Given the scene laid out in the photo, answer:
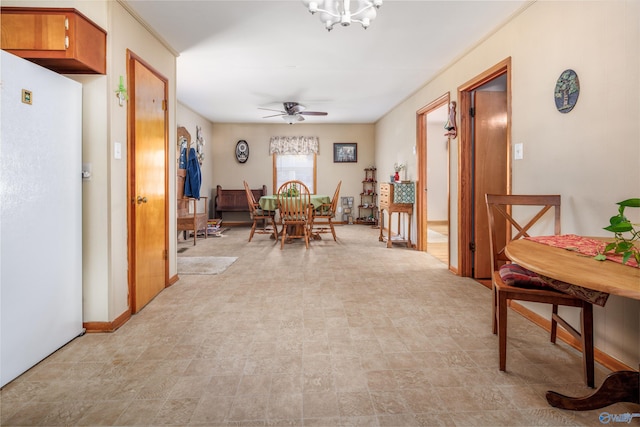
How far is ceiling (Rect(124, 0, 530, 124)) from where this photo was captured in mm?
2682

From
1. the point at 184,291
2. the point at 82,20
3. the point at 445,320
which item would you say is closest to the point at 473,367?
the point at 445,320

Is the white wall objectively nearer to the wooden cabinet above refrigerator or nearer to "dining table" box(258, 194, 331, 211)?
the wooden cabinet above refrigerator

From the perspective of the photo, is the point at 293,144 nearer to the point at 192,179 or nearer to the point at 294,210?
the point at 192,179

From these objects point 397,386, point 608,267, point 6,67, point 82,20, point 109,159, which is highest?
point 82,20

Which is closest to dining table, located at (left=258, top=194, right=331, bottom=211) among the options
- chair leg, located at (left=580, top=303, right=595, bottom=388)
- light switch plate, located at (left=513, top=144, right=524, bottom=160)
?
light switch plate, located at (left=513, top=144, right=524, bottom=160)

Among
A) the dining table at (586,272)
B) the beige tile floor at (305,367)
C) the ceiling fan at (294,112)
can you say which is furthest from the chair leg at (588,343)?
the ceiling fan at (294,112)

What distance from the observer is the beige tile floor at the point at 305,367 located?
1485 millimetres

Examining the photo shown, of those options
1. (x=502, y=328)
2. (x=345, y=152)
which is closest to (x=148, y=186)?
(x=502, y=328)

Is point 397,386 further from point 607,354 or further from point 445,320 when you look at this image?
point 607,354

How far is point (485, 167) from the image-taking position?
359cm

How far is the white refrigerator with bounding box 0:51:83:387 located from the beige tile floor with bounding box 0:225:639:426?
17 centimetres

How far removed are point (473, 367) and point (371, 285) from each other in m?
1.55

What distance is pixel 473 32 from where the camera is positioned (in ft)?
10.1

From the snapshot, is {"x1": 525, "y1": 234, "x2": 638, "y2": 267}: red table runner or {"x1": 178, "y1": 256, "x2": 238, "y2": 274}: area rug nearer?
{"x1": 525, "y1": 234, "x2": 638, "y2": 267}: red table runner
